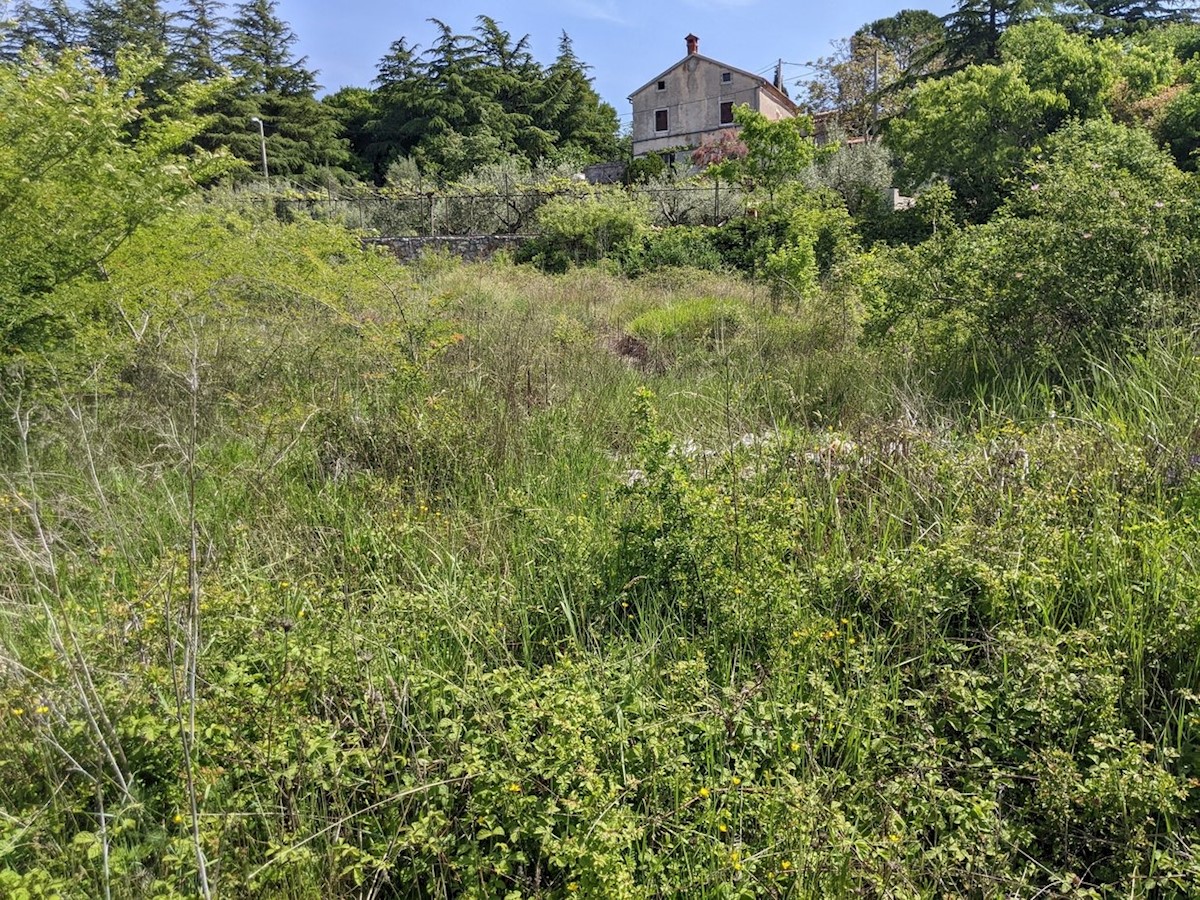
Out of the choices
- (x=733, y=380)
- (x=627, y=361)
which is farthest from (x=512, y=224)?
(x=733, y=380)

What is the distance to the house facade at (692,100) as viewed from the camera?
35.6m

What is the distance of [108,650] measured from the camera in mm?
2107

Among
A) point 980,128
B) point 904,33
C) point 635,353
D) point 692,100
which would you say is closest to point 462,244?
point 635,353

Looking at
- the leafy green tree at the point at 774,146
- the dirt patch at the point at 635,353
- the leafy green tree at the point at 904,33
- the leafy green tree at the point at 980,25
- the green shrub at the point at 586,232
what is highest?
the leafy green tree at the point at 904,33

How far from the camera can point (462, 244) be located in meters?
18.6

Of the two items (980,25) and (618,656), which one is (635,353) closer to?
(618,656)

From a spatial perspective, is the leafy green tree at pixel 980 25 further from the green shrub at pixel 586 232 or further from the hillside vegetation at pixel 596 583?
the hillside vegetation at pixel 596 583

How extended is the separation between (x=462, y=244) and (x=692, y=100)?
23.5 m

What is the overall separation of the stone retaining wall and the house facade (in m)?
19.3

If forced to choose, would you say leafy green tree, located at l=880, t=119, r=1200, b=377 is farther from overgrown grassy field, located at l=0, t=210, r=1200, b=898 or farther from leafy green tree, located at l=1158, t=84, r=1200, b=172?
leafy green tree, located at l=1158, t=84, r=1200, b=172

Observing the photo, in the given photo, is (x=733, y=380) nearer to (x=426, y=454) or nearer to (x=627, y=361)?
(x=627, y=361)

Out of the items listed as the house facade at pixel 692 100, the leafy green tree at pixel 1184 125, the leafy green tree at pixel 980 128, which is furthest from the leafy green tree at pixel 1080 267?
the house facade at pixel 692 100

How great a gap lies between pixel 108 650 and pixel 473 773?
1245 mm

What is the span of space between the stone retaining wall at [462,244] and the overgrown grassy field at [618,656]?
14.8 m
